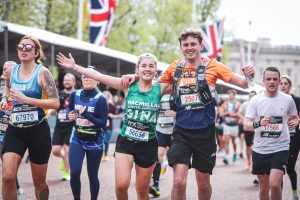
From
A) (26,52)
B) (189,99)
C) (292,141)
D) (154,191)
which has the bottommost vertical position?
(154,191)

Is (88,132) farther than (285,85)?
No

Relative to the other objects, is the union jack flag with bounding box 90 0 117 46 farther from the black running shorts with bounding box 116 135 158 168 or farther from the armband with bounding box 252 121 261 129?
the black running shorts with bounding box 116 135 158 168

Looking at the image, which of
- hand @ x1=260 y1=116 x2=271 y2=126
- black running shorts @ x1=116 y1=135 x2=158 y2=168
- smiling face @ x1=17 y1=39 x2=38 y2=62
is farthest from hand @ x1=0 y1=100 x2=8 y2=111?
A: hand @ x1=260 y1=116 x2=271 y2=126

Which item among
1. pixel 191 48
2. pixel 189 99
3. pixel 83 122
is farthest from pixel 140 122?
pixel 83 122

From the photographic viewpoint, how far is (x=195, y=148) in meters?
6.34

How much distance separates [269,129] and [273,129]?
0.17ft

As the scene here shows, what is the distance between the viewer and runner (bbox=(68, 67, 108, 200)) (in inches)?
296

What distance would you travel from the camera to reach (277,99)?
743 cm

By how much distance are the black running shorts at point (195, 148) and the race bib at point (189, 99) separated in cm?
31

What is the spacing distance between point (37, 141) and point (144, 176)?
49.4 inches

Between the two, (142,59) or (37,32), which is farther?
(37,32)

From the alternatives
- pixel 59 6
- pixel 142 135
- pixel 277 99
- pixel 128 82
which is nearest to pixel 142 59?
pixel 128 82

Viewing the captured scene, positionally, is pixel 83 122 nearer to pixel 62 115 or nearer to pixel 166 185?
pixel 62 115

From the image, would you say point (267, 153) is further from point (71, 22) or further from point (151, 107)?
point (71, 22)
